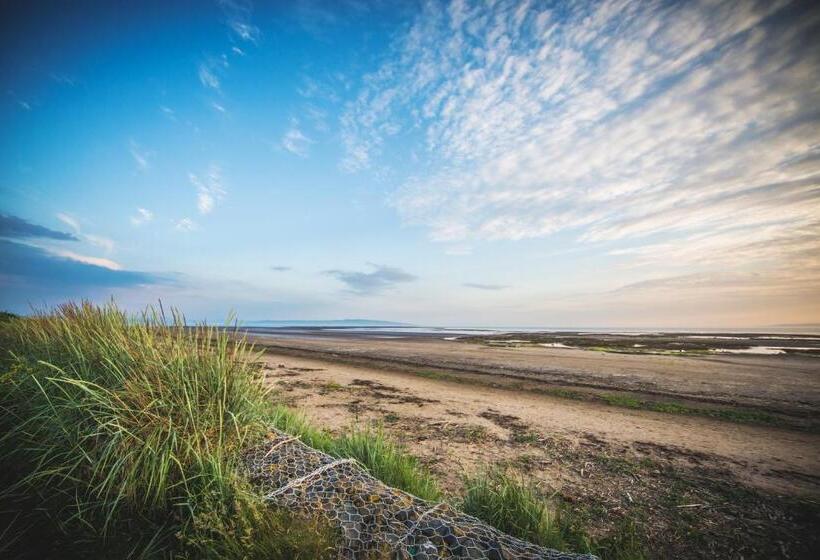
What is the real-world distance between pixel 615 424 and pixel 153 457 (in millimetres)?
9783

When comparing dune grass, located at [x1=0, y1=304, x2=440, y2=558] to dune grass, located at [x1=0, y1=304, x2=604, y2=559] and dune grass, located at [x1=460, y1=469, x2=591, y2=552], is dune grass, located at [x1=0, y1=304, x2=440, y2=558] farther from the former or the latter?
dune grass, located at [x1=460, y1=469, x2=591, y2=552]

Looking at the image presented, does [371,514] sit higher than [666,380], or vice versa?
[371,514]

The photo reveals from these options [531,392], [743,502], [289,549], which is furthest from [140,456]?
[531,392]

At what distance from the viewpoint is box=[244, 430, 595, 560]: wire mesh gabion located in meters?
2.37

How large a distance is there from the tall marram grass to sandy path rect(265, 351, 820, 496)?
4.55m

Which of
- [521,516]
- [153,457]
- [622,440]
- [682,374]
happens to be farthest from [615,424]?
[682,374]

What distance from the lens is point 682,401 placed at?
11.5 meters

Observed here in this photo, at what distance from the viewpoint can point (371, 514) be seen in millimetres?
2729

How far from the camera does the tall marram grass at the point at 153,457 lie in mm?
A: 2783

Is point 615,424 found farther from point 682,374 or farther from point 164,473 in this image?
point 682,374

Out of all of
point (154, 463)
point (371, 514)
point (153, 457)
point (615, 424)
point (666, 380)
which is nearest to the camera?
point (371, 514)

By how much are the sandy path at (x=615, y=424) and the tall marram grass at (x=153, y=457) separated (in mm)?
4548

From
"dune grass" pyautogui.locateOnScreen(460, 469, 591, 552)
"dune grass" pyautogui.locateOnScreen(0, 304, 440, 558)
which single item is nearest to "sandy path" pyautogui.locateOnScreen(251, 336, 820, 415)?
"dune grass" pyautogui.locateOnScreen(460, 469, 591, 552)

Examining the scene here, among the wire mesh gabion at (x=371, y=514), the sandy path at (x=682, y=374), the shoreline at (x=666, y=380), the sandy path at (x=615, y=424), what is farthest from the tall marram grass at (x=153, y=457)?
the sandy path at (x=682, y=374)
